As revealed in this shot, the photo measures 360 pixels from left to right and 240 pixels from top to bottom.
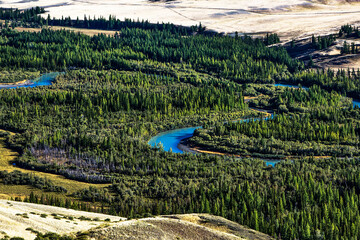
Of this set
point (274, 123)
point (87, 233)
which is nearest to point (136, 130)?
point (274, 123)

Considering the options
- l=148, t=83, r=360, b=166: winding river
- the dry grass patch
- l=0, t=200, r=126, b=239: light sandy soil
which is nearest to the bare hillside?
l=0, t=200, r=126, b=239: light sandy soil

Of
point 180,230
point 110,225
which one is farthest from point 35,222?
point 180,230

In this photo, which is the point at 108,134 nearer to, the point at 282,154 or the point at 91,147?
the point at 91,147

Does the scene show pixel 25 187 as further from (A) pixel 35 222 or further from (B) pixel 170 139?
(B) pixel 170 139

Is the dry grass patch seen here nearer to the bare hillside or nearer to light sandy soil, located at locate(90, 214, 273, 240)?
the bare hillside

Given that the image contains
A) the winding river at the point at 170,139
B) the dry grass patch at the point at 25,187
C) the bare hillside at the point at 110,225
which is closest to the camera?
the bare hillside at the point at 110,225

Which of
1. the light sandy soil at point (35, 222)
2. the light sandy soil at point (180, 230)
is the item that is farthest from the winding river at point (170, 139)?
the light sandy soil at point (35, 222)

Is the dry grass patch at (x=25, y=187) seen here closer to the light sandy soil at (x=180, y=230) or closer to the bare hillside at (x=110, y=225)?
the bare hillside at (x=110, y=225)

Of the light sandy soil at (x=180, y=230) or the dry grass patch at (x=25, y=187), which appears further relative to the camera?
the dry grass patch at (x=25, y=187)
